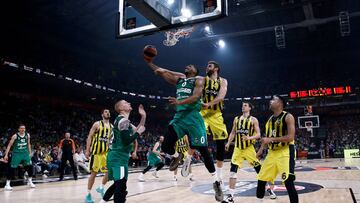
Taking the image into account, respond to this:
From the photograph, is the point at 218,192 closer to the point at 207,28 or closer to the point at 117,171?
the point at 117,171

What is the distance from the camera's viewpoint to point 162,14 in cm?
814

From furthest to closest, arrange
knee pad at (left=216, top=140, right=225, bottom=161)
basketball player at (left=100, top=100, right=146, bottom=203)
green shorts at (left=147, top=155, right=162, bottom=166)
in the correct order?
green shorts at (left=147, top=155, right=162, bottom=166)
knee pad at (left=216, top=140, right=225, bottom=161)
basketball player at (left=100, top=100, right=146, bottom=203)

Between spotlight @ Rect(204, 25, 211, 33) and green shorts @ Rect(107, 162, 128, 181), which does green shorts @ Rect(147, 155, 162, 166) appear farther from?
spotlight @ Rect(204, 25, 211, 33)

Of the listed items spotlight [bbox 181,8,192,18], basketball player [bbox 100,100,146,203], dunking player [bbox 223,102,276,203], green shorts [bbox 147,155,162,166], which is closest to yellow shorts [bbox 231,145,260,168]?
dunking player [bbox 223,102,276,203]

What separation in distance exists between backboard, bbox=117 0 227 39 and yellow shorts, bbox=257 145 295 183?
408 cm

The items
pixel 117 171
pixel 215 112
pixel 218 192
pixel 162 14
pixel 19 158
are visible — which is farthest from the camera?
pixel 19 158

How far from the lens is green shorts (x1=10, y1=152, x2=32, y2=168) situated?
1034cm

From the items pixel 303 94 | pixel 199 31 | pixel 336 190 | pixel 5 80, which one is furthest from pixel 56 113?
pixel 303 94

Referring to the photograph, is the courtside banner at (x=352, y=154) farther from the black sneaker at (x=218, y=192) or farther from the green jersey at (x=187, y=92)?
the green jersey at (x=187, y=92)

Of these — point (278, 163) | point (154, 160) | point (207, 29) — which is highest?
point (207, 29)

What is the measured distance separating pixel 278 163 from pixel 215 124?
55.8 inches

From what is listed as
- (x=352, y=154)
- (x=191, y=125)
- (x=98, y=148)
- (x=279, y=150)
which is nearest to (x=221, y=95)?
(x=191, y=125)

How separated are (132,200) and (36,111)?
1805cm

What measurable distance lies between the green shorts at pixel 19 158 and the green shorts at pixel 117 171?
7011mm
